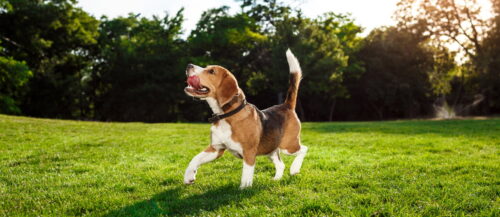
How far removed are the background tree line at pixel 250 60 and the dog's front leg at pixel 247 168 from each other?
949 inches

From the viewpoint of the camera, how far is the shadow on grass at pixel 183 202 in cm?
411

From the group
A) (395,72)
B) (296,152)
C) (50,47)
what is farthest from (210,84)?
(50,47)

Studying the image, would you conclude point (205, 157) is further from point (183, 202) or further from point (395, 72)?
point (395, 72)

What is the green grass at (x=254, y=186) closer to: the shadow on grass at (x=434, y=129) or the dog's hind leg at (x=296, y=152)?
the dog's hind leg at (x=296, y=152)

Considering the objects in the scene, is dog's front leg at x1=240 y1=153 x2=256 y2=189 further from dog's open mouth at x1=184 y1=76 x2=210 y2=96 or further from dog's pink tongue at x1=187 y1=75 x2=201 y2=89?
dog's pink tongue at x1=187 y1=75 x2=201 y2=89

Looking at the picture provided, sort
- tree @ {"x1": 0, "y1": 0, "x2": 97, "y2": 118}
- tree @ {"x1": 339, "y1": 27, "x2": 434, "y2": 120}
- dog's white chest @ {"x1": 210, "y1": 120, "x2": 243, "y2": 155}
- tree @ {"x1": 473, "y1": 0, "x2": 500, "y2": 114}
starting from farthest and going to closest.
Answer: tree @ {"x1": 339, "y1": 27, "x2": 434, "y2": 120}, tree @ {"x1": 0, "y1": 0, "x2": 97, "y2": 118}, tree @ {"x1": 473, "y1": 0, "x2": 500, "y2": 114}, dog's white chest @ {"x1": 210, "y1": 120, "x2": 243, "y2": 155}

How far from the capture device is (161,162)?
773cm

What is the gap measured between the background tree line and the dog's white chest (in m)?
24.1

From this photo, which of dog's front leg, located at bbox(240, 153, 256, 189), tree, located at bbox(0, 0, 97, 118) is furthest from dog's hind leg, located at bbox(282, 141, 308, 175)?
tree, located at bbox(0, 0, 97, 118)

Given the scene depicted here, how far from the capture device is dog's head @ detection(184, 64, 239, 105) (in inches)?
185

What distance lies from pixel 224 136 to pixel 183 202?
36.6 inches

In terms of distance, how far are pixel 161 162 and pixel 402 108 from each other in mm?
34152

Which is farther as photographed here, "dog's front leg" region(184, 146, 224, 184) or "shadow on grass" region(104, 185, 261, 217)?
"dog's front leg" region(184, 146, 224, 184)

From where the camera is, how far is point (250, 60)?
3694 centimetres
